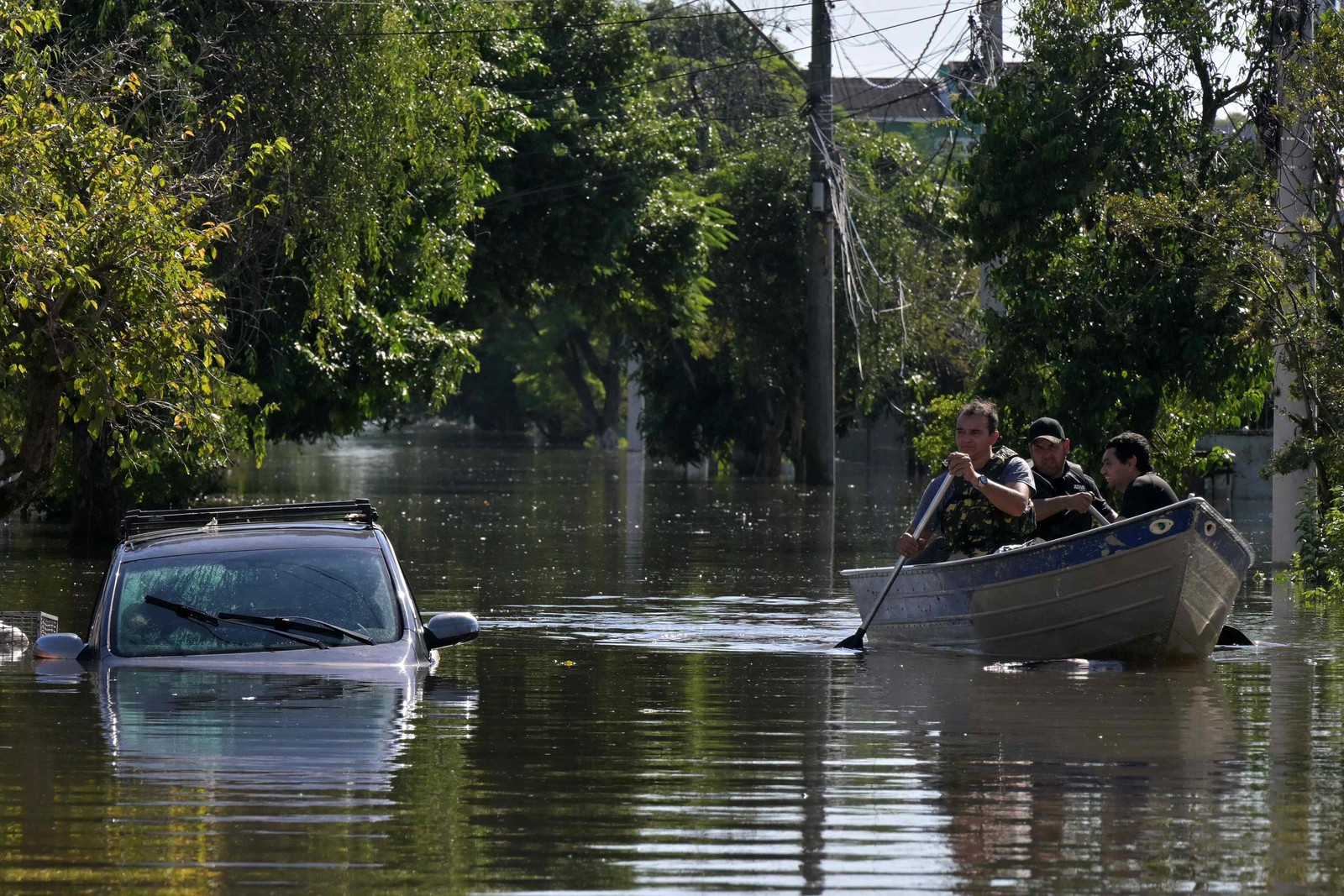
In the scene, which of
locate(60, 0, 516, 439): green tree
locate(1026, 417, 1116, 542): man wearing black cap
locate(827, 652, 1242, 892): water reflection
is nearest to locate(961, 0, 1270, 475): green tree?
locate(60, 0, 516, 439): green tree

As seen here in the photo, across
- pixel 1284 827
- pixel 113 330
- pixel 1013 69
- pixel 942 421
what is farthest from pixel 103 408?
pixel 942 421

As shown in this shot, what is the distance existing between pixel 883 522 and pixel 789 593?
14187 mm

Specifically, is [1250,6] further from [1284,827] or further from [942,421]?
[1284,827]

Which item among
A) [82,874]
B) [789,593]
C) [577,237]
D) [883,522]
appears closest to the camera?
[82,874]

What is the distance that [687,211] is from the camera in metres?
43.1

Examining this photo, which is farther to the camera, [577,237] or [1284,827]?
[577,237]

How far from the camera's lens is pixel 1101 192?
1001 inches

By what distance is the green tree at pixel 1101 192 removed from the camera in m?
25.7

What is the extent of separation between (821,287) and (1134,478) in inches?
1225

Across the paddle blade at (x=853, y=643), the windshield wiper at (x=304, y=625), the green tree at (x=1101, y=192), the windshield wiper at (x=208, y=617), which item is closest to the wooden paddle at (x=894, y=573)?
the paddle blade at (x=853, y=643)

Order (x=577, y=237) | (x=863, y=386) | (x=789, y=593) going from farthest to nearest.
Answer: (x=863, y=386) → (x=577, y=237) → (x=789, y=593)

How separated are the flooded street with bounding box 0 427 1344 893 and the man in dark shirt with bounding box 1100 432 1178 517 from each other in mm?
1200

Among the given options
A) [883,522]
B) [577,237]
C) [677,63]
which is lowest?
[883,522]

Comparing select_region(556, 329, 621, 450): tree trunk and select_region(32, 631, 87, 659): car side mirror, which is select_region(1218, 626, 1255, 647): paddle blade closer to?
select_region(32, 631, 87, 659): car side mirror
